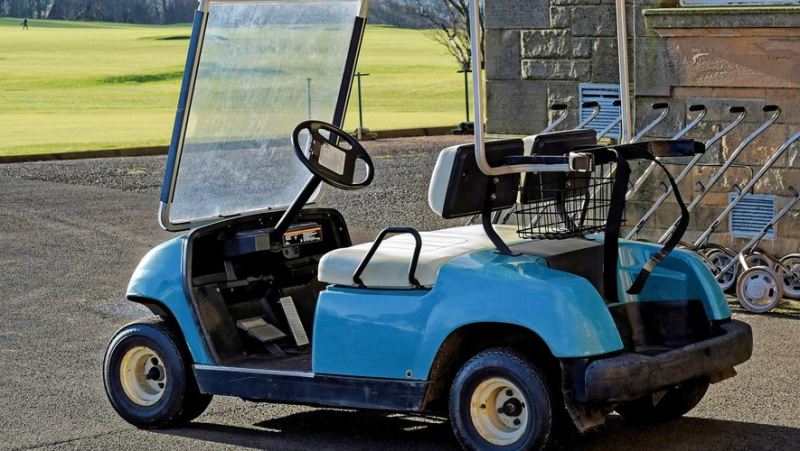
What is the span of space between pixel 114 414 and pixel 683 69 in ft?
18.3

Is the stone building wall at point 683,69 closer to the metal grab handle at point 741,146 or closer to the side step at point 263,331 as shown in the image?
the metal grab handle at point 741,146

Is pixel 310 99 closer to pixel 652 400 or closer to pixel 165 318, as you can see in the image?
pixel 165 318

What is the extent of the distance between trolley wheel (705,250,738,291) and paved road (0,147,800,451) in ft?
2.50

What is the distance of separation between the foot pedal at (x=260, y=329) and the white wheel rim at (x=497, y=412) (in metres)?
1.25

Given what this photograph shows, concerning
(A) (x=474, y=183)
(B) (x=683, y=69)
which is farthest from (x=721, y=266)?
(A) (x=474, y=183)

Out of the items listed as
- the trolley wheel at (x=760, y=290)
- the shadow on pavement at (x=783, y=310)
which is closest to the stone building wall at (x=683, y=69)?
the shadow on pavement at (x=783, y=310)

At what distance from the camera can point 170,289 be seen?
239 inches

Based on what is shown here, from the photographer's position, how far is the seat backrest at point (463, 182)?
214 inches

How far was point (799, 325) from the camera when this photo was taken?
8.52 m

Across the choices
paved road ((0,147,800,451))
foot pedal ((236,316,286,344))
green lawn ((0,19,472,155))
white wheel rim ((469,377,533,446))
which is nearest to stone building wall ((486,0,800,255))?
paved road ((0,147,800,451))

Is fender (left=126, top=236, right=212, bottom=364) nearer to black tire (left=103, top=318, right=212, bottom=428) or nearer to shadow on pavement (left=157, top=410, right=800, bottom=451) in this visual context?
black tire (left=103, top=318, right=212, bottom=428)

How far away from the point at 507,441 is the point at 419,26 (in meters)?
107

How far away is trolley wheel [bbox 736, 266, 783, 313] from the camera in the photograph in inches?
354

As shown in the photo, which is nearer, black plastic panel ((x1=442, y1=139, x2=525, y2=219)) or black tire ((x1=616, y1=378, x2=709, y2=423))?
black plastic panel ((x1=442, y1=139, x2=525, y2=219))
